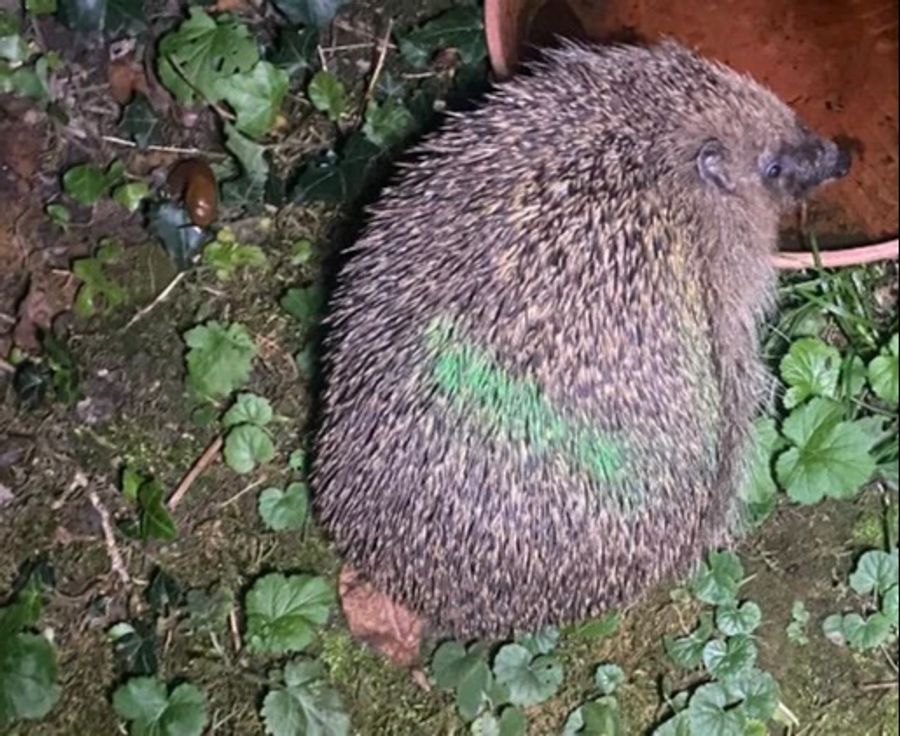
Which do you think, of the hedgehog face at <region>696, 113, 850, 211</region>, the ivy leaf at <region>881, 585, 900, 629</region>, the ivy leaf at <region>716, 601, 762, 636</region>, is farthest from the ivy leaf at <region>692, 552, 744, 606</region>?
the hedgehog face at <region>696, 113, 850, 211</region>

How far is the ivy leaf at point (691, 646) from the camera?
2678 mm

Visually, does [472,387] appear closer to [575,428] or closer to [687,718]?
[575,428]

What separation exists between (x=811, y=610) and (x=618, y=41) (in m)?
1.20

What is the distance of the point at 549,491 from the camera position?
225cm

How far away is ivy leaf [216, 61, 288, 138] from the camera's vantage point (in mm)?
2955

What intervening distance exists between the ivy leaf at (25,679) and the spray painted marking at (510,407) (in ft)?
3.57

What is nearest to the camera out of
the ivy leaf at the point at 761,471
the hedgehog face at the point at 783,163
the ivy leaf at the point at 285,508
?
the hedgehog face at the point at 783,163

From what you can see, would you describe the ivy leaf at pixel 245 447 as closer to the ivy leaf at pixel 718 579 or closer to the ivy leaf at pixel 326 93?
the ivy leaf at pixel 326 93

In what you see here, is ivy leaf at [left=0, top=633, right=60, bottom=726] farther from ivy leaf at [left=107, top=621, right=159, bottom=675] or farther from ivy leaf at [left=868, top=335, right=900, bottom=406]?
ivy leaf at [left=868, top=335, right=900, bottom=406]

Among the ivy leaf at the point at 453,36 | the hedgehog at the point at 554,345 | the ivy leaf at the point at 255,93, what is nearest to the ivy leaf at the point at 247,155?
the ivy leaf at the point at 255,93

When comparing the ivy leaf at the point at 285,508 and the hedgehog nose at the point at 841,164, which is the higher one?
the hedgehog nose at the point at 841,164

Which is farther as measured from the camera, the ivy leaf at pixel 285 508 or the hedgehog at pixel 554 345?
the ivy leaf at pixel 285 508

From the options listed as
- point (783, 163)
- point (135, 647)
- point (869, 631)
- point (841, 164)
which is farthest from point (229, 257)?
point (869, 631)

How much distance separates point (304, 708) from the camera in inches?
105
